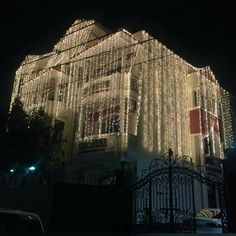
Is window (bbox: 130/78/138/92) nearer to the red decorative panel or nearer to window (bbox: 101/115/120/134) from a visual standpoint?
window (bbox: 101/115/120/134)

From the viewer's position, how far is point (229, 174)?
9.94 metres

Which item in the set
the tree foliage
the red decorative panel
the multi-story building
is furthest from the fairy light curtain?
the tree foliage

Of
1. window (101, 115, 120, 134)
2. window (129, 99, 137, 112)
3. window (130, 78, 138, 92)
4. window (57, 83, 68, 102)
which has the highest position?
window (57, 83, 68, 102)

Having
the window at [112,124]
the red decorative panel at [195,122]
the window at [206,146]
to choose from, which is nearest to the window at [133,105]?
the window at [112,124]

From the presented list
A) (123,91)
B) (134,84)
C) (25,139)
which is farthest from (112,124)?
(25,139)

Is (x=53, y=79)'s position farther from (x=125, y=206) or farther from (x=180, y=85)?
(x=125, y=206)

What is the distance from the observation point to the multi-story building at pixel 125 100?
2105cm

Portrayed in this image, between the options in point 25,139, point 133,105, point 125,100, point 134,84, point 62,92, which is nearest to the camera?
point 25,139

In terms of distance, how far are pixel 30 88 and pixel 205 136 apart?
578 inches

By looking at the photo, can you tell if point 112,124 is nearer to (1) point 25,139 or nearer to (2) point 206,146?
(1) point 25,139

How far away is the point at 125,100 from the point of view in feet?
68.3

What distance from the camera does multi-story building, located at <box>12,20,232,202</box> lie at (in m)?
→ 21.0

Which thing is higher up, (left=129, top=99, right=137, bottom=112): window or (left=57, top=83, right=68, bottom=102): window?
(left=57, top=83, right=68, bottom=102): window

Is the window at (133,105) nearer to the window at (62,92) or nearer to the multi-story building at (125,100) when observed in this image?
the multi-story building at (125,100)
